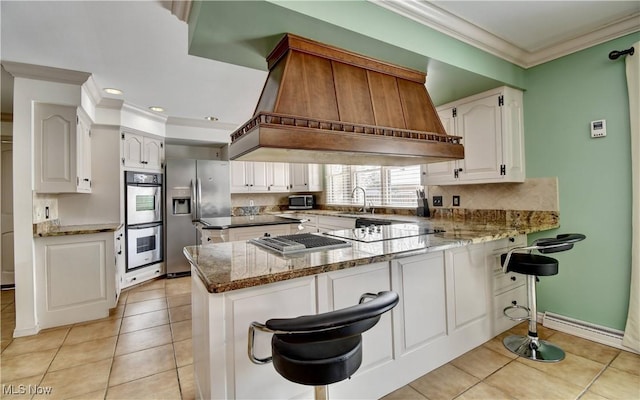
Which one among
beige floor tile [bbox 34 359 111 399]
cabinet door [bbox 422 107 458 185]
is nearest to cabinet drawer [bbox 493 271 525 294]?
cabinet door [bbox 422 107 458 185]

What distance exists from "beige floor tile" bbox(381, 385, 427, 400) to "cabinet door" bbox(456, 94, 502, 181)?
6.48ft

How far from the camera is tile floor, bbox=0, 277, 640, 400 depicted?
1776 mm

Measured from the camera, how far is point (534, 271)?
2084mm

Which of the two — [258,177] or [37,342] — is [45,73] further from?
[258,177]

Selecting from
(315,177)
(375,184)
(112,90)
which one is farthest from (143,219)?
(375,184)

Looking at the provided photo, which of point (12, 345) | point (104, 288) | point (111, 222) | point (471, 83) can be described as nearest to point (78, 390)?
point (12, 345)

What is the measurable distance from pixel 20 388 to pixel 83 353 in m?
0.43

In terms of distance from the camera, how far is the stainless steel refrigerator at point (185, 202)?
4324mm

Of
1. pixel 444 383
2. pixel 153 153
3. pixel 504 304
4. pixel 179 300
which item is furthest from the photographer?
pixel 153 153

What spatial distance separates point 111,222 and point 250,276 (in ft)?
11.0

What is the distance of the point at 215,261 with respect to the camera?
150cm

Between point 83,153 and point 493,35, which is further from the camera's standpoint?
point 83,153

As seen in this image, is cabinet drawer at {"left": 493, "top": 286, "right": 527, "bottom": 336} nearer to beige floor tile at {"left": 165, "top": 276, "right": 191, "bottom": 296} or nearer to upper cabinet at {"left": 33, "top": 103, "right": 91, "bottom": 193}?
beige floor tile at {"left": 165, "top": 276, "right": 191, "bottom": 296}

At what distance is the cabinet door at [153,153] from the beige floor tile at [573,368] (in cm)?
476
